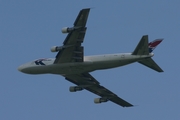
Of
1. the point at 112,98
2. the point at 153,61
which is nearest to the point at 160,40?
the point at 153,61

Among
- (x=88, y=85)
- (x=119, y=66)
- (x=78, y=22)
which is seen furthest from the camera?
(x=88, y=85)

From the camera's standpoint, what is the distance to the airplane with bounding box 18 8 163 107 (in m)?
87.4

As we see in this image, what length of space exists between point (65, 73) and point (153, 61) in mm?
14589

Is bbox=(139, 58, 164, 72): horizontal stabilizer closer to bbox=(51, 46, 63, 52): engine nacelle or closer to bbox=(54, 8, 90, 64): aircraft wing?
bbox=(54, 8, 90, 64): aircraft wing

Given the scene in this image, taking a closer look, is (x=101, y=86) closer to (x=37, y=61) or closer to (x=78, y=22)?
(x=37, y=61)

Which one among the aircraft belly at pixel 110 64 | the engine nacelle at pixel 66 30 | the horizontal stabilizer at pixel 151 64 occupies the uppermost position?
the engine nacelle at pixel 66 30

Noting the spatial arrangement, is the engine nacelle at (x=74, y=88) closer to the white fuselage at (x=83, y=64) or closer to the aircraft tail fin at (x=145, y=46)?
the white fuselage at (x=83, y=64)

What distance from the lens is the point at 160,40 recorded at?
295ft

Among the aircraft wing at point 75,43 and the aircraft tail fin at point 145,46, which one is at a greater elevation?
the aircraft wing at point 75,43

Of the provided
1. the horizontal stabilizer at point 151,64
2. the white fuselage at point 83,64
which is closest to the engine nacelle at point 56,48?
the white fuselage at point 83,64

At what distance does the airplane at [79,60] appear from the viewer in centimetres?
8743

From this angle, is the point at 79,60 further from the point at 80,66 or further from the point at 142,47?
the point at 142,47

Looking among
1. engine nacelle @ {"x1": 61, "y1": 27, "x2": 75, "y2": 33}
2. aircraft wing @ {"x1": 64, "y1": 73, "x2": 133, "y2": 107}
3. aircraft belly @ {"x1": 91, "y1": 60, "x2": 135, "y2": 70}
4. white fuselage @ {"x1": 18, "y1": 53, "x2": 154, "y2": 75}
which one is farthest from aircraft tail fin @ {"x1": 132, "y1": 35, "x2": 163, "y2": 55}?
aircraft wing @ {"x1": 64, "y1": 73, "x2": 133, "y2": 107}

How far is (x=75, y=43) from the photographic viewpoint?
89438mm
